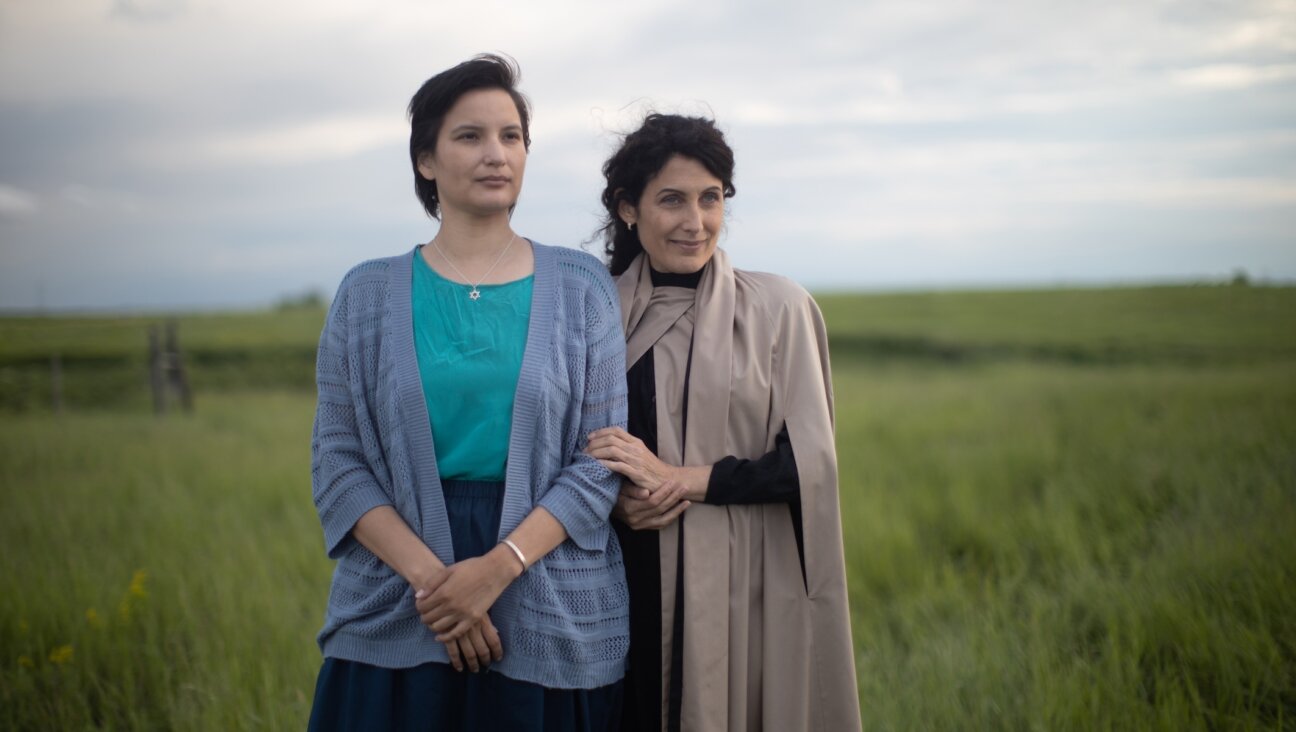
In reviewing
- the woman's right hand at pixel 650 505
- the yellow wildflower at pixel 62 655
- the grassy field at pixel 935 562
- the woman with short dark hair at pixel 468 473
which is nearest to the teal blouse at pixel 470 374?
the woman with short dark hair at pixel 468 473

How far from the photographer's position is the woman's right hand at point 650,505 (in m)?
1.97

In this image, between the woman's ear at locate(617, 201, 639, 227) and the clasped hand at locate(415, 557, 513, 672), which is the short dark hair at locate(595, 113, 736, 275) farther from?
the clasped hand at locate(415, 557, 513, 672)

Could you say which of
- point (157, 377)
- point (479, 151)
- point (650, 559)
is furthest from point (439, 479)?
point (157, 377)

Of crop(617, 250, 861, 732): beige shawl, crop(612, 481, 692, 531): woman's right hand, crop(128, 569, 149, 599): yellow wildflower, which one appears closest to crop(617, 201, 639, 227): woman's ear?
crop(617, 250, 861, 732): beige shawl

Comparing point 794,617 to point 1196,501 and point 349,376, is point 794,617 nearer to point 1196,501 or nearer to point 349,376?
point 349,376

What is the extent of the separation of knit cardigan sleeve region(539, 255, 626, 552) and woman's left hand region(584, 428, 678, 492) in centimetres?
2

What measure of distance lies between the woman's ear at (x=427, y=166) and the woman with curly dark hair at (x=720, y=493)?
1.65ft

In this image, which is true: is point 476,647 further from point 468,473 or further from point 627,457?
point 627,457

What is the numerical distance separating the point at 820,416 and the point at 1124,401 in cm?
767

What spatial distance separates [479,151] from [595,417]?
649 mm

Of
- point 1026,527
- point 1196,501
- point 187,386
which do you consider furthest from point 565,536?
point 187,386

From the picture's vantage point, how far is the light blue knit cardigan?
6.06 feet

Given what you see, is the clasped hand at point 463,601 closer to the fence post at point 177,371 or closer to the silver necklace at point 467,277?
the silver necklace at point 467,277

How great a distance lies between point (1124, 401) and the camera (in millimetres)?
8469
